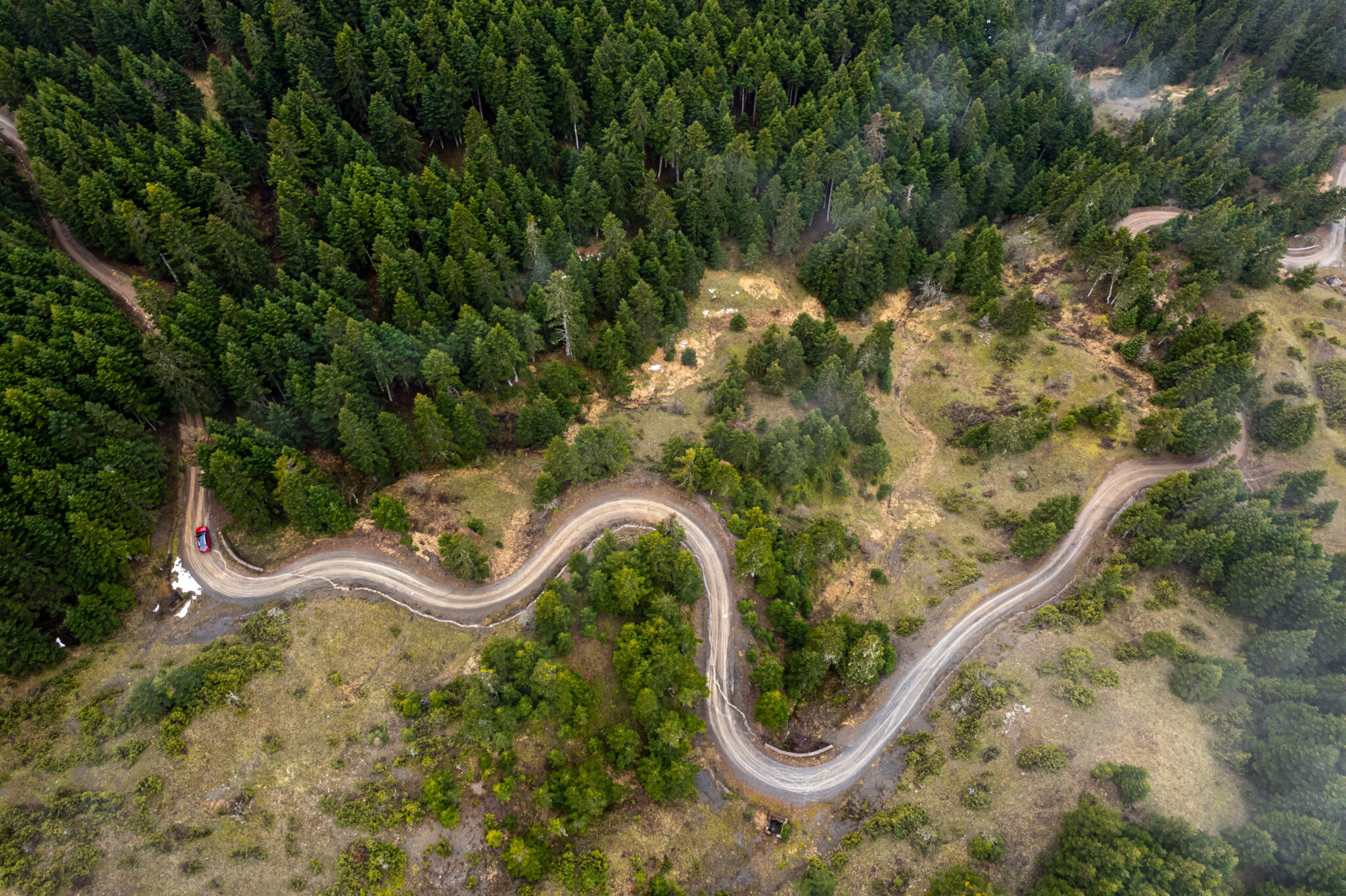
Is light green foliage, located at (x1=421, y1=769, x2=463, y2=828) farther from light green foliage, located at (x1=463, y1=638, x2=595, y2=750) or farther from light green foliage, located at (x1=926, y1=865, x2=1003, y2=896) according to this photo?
light green foliage, located at (x1=926, y1=865, x2=1003, y2=896)

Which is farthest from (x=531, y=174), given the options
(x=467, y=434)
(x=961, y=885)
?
(x=961, y=885)

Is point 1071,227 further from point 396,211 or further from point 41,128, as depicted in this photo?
point 41,128

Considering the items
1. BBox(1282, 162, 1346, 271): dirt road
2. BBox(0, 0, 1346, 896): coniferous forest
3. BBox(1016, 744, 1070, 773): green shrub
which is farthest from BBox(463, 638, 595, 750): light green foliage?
BBox(1282, 162, 1346, 271): dirt road

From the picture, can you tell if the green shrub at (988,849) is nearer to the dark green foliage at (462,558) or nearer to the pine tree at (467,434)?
the dark green foliage at (462,558)

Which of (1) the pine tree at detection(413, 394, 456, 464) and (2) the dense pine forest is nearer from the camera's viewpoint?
(1) the pine tree at detection(413, 394, 456, 464)

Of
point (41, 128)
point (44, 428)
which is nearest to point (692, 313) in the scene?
point (44, 428)

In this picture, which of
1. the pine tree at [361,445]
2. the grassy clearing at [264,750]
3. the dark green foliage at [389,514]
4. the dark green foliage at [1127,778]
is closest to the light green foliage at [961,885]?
the dark green foliage at [1127,778]

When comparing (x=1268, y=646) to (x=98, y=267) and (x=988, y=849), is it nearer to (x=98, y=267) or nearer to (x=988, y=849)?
(x=988, y=849)
